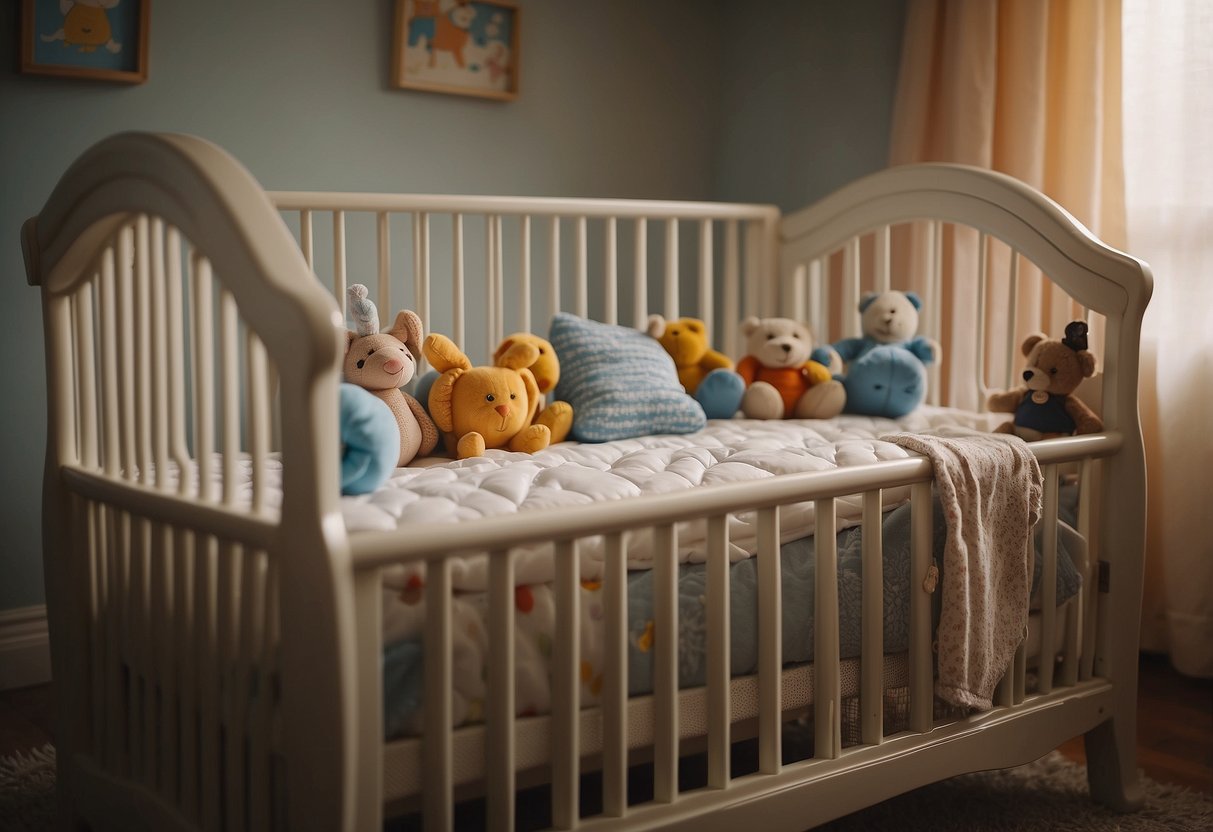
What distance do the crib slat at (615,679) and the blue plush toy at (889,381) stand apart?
104cm

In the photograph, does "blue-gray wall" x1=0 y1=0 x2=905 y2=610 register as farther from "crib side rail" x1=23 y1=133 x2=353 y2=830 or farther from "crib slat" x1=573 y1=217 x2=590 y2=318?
"crib side rail" x1=23 y1=133 x2=353 y2=830

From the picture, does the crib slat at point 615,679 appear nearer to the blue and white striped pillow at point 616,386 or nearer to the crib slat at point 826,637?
the crib slat at point 826,637

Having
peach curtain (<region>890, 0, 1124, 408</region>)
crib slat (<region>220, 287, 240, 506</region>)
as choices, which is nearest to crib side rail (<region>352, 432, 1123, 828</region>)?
crib slat (<region>220, 287, 240, 506</region>)

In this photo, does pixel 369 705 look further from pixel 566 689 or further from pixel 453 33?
pixel 453 33

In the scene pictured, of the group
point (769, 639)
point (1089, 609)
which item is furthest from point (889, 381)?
point (769, 639)

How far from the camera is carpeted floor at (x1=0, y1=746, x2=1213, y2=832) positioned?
1671 millimetres

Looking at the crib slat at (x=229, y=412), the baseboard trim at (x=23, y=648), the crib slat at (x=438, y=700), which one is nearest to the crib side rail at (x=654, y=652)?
the crib slat at (x=438, y=700)

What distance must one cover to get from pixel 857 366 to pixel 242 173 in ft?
4.47

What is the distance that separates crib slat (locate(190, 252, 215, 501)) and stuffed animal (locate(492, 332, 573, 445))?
0.71 m

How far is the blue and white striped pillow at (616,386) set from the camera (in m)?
1.89

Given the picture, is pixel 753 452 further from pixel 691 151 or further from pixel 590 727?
pixel 691 151

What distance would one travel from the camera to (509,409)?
174 centimetres

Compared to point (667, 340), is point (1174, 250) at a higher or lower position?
higher

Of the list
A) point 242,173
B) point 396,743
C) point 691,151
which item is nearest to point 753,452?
point 396,743
